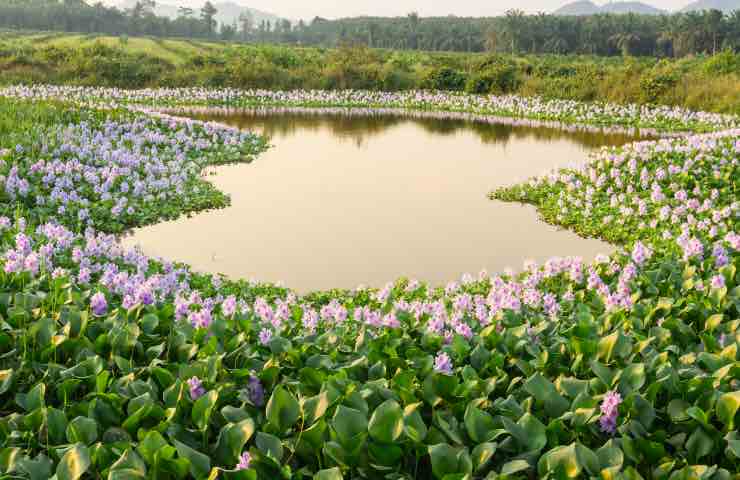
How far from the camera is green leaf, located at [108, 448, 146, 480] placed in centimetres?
261

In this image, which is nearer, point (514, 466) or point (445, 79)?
point (514, 466)

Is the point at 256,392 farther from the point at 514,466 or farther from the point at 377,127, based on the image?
the point at 377,127

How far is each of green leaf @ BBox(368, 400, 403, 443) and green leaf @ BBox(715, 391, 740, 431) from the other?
1.50m

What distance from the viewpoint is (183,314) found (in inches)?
183

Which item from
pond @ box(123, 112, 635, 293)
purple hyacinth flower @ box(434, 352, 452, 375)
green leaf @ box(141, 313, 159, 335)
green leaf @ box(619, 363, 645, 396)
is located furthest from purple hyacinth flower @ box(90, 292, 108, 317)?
green leaf @ box(619, 363, 645, 396)

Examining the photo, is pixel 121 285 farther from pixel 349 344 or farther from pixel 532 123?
pixel 532 123

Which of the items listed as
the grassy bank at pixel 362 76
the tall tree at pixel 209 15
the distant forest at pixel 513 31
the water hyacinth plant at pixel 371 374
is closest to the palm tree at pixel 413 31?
the distant forest at pixel 513 31

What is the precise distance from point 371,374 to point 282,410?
78 cm

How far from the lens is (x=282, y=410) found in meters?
3.11

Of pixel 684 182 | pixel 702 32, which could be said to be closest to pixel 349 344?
pixel 684 182

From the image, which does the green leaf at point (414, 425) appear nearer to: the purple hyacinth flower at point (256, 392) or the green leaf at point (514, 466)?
the green leaf at point (514, 466)

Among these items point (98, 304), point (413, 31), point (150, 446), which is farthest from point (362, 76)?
point (413, 31)

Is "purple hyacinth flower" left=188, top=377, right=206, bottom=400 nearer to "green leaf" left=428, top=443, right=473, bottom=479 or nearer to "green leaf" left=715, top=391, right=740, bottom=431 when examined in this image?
"green leaf" left=428, top=443, right=473, bottom=479

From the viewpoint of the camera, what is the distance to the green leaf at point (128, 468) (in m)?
2.61
